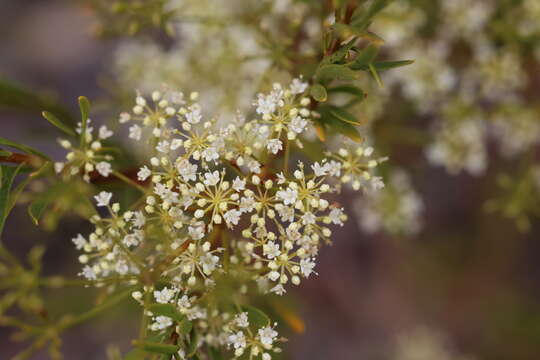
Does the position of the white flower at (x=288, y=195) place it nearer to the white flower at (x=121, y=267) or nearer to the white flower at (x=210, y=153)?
the white flower at (x=210, y=153)

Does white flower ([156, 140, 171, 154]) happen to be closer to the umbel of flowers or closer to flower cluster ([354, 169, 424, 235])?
the umbel of flowers

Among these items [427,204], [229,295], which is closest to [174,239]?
[229,295]

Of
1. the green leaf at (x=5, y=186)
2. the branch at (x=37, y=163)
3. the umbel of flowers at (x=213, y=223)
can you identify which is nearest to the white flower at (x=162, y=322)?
the umbel of flowers at (x=213, y=223)

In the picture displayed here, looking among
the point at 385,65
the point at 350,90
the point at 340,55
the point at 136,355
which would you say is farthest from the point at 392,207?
the point at 136,355

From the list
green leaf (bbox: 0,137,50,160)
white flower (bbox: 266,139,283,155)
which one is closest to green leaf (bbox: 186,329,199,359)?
white flower (bbox: 266,139,283,155)

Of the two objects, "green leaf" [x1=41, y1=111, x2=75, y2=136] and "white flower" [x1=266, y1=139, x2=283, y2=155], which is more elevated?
"white flower" [x1=266, y1=139, x2=283, y2=155]

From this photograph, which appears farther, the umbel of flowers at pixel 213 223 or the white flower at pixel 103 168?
the white flower at pixel 103 168
